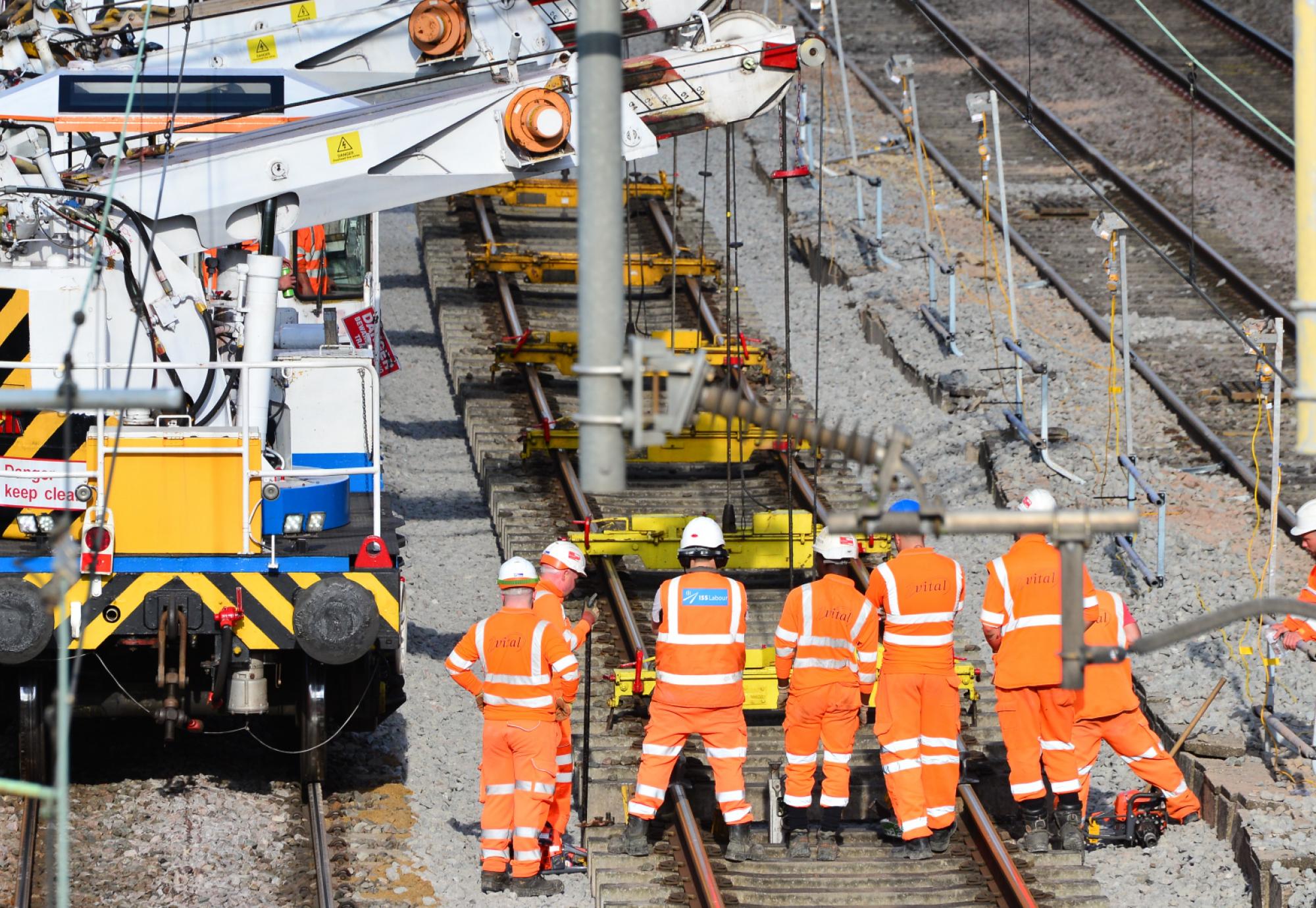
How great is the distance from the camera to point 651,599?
40.5 ft

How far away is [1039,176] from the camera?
2067 cm

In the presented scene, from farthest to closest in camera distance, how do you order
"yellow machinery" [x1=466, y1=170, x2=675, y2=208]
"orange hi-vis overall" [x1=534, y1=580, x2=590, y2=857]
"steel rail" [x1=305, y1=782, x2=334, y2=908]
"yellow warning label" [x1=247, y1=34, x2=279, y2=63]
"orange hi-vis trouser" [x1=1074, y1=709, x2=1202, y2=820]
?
"yellow machinery" [x1=466, y1=170, x2=675, y2=208] → "yellow warning label" [x1=247, y1=34, x2=279, y2=63] → "orange hi-vis trouser" [x1=1074, y1=709, x2=1202, y2=820] → "orange hi-vis overall" [x1=534, y1=580, x2=590, y2=857] → "steel rail" [x1=305, y1=782, x2=334, y2=908]

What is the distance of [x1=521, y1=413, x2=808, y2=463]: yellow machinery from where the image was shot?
45.8 ft

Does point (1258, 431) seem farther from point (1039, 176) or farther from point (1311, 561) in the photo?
point (1039, 176)

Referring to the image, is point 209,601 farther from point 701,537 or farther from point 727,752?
point 727,752

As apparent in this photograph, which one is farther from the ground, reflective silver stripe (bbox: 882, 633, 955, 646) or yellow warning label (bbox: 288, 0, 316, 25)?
yellow warning label (bbox: 288, 0, 316, 25)

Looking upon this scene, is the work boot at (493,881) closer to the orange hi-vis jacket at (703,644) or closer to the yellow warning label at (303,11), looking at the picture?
the orange hi-vis jacket at (703,644)

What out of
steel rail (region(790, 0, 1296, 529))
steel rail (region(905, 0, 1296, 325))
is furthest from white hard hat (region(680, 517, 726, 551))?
steel rail (region(905, 0, 1296, 325))

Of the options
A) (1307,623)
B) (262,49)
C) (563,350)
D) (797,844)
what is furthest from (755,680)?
(262,49)

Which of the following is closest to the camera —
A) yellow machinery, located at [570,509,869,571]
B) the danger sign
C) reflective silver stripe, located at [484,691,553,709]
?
reflective silver stripe, located at [484,691,553,709]

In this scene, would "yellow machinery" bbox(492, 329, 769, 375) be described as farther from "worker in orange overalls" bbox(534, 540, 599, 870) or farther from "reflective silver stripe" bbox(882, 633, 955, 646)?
"reflective silver stripe" bbox(882, 633, 955, 646)

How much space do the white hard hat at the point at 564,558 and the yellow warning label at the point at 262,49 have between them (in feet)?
17.9

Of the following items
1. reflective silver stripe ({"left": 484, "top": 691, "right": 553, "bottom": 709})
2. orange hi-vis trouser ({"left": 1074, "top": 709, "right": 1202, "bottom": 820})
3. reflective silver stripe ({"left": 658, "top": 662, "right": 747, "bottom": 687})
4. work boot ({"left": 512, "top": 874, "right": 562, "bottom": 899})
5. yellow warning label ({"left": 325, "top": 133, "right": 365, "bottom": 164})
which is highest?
Answer: yellow warning label ({"left": 325, "top": 133, "right": 365, "bottom": 164})

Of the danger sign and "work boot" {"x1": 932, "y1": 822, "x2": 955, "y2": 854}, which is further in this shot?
the danger sign
